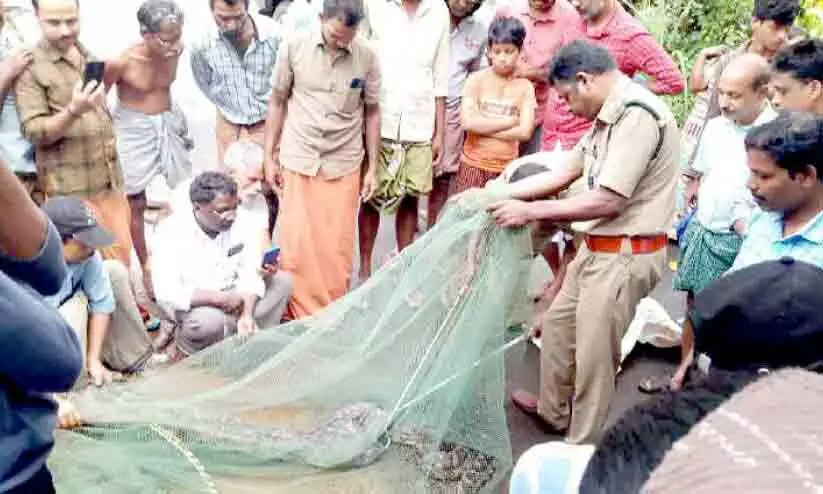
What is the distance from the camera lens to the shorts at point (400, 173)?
5203 millimetres

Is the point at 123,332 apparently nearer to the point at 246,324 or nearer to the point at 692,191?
the point at 246,324

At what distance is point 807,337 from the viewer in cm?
172

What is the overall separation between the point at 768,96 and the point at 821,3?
3.29m

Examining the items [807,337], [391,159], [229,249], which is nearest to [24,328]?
[807,337]

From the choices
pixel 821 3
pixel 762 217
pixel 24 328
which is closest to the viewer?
pixel 24 328

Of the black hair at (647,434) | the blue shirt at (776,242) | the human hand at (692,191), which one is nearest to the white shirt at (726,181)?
the human hand at (692,191)

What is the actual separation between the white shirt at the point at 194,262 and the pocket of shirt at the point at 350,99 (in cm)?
85

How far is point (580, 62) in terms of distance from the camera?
3.60 metres

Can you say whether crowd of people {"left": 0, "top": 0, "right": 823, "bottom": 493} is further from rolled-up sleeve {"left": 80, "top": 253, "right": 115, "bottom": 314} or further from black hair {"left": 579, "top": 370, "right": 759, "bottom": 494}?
black hair {"left": 579, "top": 370, "right": 759, "bottom": 494}

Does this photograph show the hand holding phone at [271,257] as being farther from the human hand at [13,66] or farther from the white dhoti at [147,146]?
the human hand at [13,66]

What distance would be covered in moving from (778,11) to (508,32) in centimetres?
134

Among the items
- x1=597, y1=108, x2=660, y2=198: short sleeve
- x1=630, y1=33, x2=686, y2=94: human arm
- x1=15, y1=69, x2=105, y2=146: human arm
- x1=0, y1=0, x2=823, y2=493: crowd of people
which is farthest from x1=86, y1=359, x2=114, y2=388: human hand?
x1=630, y1=33, x2=686, y2=94: human arm

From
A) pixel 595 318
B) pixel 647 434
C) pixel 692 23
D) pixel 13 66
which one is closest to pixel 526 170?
pixel 595 318

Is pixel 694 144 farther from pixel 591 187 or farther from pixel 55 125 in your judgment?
pixel 55 125
